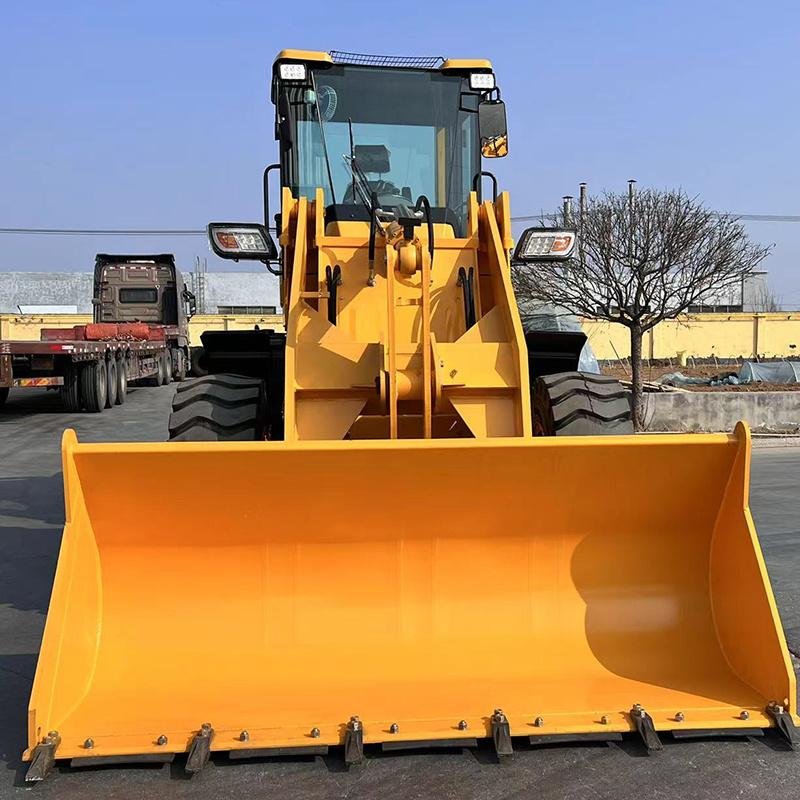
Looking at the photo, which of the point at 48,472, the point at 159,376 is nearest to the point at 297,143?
the point at 48,472

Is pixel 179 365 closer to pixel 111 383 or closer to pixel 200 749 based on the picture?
pixel 111 383

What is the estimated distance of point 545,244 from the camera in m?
5.09

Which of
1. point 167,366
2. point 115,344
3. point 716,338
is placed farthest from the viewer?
point 716,338

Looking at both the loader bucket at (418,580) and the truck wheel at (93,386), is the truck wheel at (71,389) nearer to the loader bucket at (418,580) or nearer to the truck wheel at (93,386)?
the truck wheel at (93,386)

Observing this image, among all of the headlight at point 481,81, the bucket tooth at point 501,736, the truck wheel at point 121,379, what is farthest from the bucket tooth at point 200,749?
the truck wheel at point 121,379

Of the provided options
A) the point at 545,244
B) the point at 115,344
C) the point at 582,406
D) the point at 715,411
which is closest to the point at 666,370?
the point at 715,411

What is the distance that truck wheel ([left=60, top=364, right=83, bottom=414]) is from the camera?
1614 cm

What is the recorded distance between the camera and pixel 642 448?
11.7 ft

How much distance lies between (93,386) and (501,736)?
14845 millimetres

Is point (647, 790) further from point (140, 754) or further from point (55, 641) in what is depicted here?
point (55, 641)

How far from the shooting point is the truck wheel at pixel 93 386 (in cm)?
1623

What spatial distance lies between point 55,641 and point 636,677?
2.32 meters

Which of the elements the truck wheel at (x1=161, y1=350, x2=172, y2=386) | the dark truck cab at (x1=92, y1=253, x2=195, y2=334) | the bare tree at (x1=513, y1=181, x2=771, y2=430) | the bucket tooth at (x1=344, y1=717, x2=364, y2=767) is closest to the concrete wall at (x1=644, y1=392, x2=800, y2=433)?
the bare tree at (x1=513, y1=181, x2=771, y2=430)

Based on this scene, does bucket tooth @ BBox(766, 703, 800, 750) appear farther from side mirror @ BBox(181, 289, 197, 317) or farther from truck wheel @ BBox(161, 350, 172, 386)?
side mirror @ BBox(181, 289, 197, 317)
